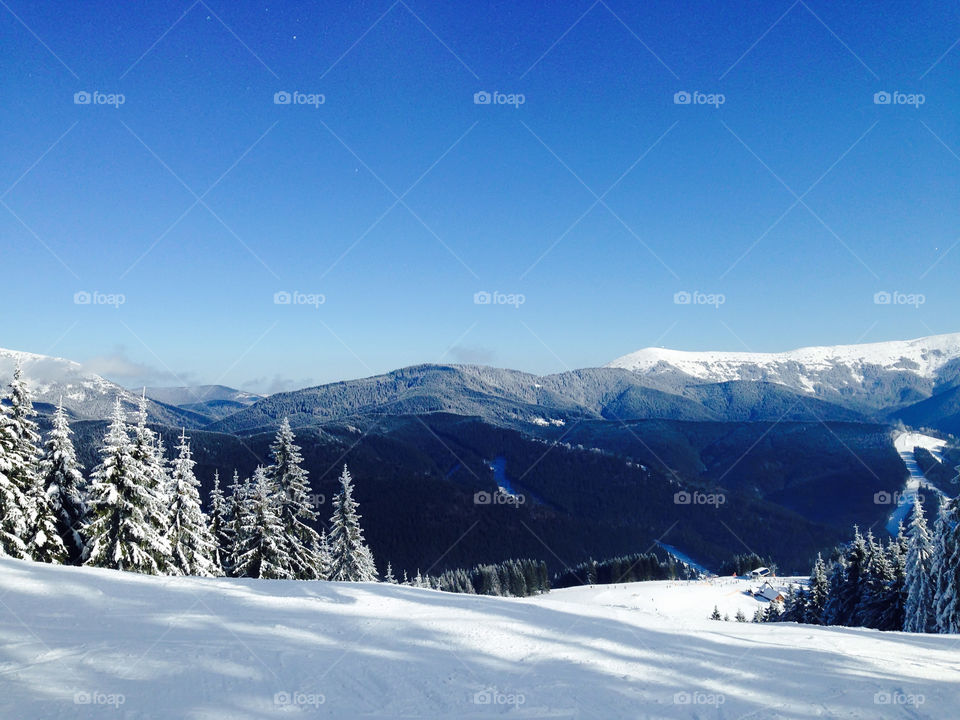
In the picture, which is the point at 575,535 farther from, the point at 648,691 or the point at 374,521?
the point at 648,691

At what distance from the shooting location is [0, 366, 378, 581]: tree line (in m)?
22.4

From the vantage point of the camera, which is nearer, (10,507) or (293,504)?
(10,507)

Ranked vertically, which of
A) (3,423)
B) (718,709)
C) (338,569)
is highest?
(3,423)

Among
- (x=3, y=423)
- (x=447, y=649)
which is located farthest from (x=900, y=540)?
(x=3, y=423)

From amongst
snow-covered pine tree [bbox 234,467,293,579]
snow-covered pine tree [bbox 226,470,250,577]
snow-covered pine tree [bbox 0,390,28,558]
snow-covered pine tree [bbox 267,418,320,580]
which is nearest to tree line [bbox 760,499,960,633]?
snow-covered pine tree [bbox 267,418,320,580]

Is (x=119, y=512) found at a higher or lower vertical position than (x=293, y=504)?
lower

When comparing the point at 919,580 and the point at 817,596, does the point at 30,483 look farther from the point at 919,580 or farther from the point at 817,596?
the point at 817,596

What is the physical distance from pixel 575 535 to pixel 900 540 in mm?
118010

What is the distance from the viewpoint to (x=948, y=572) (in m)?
23.9

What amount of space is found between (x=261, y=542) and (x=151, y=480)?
616cm

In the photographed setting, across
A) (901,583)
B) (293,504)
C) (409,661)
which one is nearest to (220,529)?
(293,504)

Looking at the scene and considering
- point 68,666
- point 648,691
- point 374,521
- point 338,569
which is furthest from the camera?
point 374,521

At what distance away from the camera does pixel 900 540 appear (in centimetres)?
4066

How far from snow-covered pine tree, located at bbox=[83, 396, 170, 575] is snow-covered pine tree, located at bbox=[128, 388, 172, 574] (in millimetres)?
173
